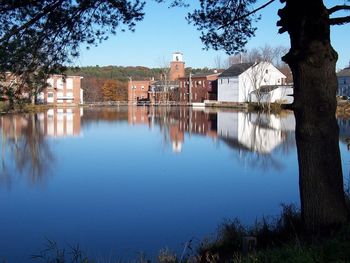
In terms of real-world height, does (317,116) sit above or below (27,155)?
above

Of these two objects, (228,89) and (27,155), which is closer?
(27,155)

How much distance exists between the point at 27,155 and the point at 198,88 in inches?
2077

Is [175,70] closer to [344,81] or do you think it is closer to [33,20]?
[344,81]

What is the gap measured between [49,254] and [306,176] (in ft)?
13.7

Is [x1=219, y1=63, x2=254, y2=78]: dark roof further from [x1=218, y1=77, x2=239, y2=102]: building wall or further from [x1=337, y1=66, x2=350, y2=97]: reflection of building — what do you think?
[x1=337, y1=66, x2=350, y2=97]: reflection of building

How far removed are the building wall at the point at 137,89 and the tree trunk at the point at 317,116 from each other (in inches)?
3040

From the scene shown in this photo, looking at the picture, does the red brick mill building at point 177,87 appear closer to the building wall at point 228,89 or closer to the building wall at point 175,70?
the building wall at point 175,70

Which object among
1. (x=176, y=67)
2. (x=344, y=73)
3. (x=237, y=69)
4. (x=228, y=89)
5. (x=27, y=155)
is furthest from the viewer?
(x=176, y=67)

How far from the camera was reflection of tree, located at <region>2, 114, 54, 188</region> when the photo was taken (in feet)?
45.9

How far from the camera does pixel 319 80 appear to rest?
4.71 m

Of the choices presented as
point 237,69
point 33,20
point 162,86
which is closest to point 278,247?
point 33,20

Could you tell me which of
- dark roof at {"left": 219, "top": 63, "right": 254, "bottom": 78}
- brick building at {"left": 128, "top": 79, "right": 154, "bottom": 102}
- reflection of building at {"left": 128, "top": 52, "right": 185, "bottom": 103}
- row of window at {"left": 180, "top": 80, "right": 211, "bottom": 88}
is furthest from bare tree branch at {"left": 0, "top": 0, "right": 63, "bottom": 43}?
brick building at {"left": 128, "top": 79, "right": 154, "bottom": 102}

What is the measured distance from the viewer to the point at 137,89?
269 feet

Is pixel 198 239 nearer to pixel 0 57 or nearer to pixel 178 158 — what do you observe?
pixel 0 57
